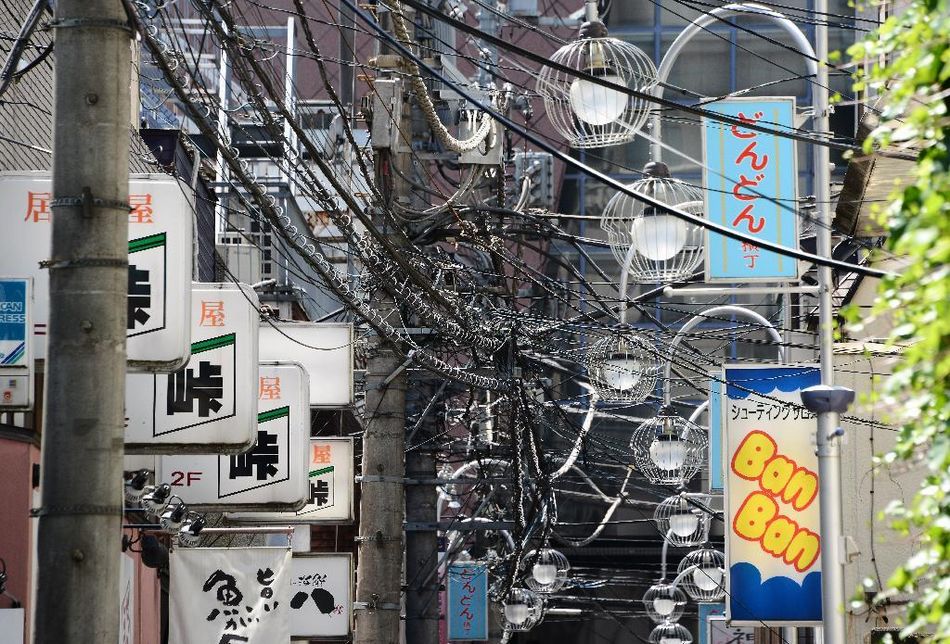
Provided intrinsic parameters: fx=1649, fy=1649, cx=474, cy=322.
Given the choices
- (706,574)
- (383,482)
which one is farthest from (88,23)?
(706,574)

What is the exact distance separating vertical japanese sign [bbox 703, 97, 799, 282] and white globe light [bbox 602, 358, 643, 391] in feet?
15.1

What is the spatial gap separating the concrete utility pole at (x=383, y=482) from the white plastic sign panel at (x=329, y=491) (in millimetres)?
3177

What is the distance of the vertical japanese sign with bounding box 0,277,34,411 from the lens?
11852 millimetres

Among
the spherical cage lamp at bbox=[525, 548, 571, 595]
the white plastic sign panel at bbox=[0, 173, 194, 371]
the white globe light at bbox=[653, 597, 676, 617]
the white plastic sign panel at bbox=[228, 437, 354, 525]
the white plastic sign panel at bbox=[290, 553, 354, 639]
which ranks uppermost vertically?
the white plastic sign panel at bbox=[0, 173, 194, 371]

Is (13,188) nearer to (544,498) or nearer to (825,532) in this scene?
(825,532)

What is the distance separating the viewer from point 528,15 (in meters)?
35.2

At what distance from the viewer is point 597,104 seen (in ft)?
44.0

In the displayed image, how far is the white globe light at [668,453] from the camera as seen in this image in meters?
24.2

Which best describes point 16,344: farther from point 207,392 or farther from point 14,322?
point 207,392

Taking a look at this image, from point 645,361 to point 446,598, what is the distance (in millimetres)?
15414

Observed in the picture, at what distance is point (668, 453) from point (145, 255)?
13671 millimetres

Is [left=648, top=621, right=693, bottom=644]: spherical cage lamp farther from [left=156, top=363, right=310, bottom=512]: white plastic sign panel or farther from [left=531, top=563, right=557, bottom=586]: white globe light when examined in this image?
[left=156, top=363, right=310, bottom=512]: white plastic sign panel

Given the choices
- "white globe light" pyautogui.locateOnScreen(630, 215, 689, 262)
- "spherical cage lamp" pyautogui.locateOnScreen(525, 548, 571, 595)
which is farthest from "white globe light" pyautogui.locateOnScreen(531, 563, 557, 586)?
"white globe light" pyautogui.locateOnScreen(630, 215, 689, 262)

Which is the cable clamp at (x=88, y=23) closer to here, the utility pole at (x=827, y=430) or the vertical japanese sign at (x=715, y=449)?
the utility pole at (x=827, y=430)
